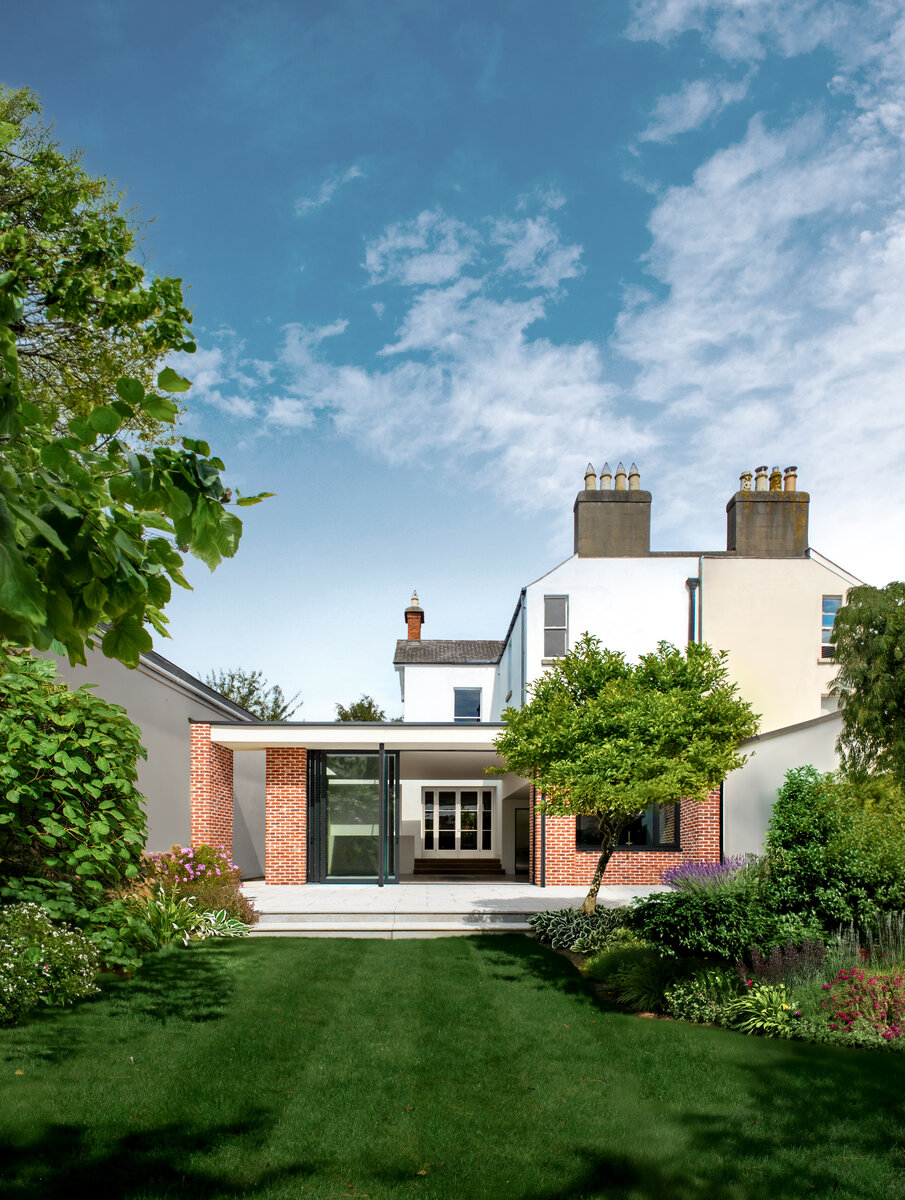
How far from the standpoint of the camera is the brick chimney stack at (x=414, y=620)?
32250mm

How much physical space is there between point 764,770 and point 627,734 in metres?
7.15

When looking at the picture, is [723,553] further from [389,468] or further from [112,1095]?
[112,1095]

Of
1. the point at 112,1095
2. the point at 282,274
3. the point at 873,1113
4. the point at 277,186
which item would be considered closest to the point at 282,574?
the point at 282,274

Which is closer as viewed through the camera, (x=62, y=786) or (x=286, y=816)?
(x=62, y=786)

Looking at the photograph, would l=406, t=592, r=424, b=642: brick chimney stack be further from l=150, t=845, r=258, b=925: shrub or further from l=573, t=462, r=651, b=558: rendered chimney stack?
l=150, t=845, r=258, b=925: shrub

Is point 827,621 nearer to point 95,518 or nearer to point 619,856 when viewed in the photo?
point 619,856

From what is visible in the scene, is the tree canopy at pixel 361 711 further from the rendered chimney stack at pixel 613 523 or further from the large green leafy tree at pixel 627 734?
the large green leafy tree at pixel 627 734

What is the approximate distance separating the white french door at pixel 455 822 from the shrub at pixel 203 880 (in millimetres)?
14567

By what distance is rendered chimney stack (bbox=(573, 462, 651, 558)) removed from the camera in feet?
68.9

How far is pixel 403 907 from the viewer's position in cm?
1398

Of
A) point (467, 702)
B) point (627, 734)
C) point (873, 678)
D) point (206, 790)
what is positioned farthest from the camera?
point (467, 702)

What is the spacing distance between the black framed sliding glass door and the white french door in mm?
8739

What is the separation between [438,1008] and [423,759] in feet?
43.7

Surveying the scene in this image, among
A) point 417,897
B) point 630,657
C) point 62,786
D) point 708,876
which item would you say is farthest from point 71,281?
point 630,657
